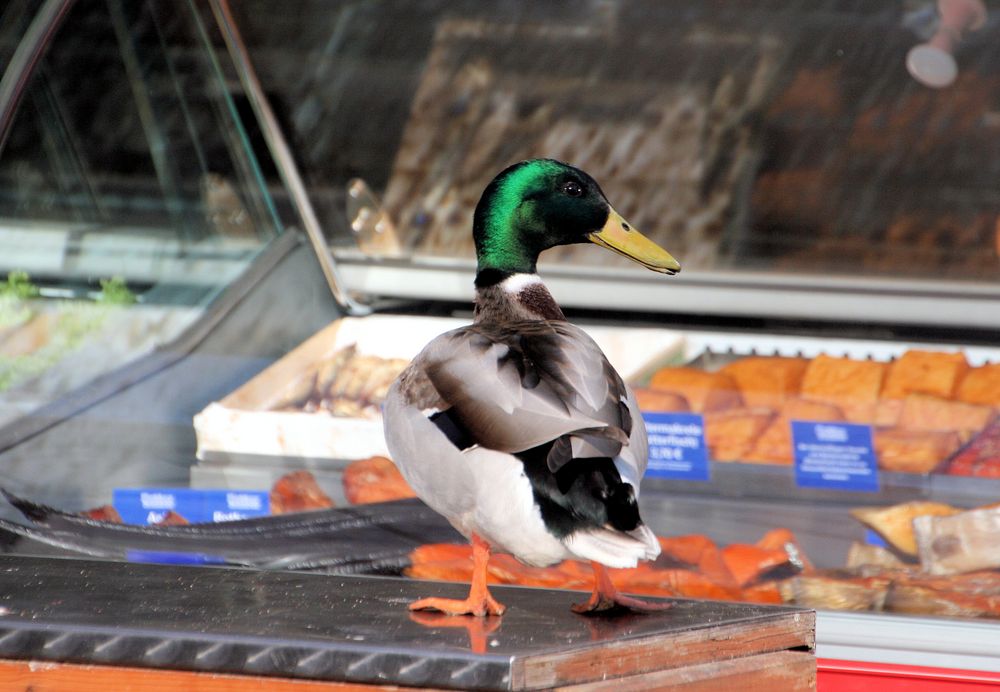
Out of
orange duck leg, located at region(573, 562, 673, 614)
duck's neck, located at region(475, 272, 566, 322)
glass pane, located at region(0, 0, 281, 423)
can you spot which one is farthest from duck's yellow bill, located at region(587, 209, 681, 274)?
glass pane, located at region(0, 0, 281, 423)

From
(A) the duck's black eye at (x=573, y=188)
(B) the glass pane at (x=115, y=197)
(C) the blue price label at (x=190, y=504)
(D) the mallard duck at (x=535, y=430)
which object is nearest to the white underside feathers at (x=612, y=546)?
(D) the mallard duck at (x=535, y=430)

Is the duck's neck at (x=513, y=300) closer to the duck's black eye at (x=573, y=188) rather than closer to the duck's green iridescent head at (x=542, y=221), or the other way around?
the duck's green iridescent head at (x=542, y=221)

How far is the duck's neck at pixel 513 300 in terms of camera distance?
64.8 inches

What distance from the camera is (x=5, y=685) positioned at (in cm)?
137

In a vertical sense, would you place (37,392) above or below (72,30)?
below

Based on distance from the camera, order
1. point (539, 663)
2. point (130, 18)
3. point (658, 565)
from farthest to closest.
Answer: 1. point (130, 18)
2. point (658, 565)
3. point (539, 663)

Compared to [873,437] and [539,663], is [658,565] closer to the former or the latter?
[873,437]

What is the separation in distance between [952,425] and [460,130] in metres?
1.35

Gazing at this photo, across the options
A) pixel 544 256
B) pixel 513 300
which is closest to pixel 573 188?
pixel 513 300

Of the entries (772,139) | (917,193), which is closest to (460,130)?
(772,139)

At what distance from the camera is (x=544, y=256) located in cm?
303

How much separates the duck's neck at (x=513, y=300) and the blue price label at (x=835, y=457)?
3.51 ft

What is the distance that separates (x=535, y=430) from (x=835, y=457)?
4.64 ft

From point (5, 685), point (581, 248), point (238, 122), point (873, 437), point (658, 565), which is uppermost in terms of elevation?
point (238, 122)
